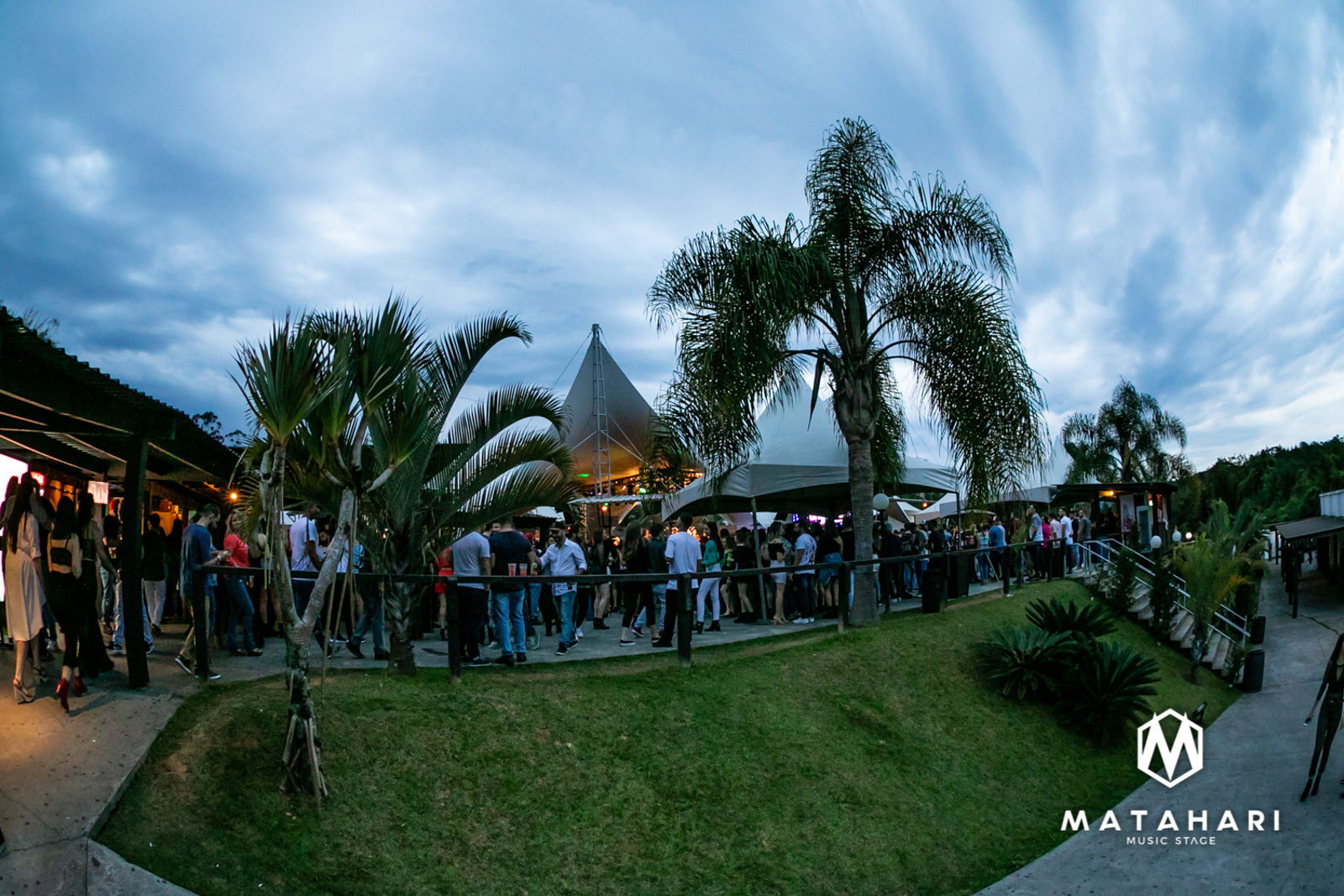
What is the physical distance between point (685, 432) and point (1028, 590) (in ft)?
25.1

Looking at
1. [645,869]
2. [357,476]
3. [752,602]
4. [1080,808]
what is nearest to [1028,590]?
[752,602]

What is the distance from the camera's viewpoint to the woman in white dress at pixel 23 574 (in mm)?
6562

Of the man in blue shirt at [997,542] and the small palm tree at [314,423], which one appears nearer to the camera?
the small palm tree at [314,423]

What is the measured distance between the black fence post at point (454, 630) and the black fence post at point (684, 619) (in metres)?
2.25

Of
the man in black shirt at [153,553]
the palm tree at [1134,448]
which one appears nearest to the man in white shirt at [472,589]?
the man in black shirt at [153,553]

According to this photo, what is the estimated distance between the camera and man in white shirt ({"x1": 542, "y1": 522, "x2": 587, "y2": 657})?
9633 millimetres

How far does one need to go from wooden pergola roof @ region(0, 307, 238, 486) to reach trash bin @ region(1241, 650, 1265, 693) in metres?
14.5

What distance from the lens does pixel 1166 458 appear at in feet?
139

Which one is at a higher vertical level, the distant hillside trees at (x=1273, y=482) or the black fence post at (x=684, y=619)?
the distant hillside trees at (x=1273, y=482)

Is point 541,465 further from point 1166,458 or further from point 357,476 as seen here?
point 1166,458

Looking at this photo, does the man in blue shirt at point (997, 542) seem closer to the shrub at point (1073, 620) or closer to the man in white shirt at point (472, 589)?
the shrub at point (1073, 620)

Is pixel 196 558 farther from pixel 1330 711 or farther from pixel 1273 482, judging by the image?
pixel 1273 482

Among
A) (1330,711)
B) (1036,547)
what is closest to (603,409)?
(1036,547)

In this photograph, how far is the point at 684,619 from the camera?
8.96 meters
